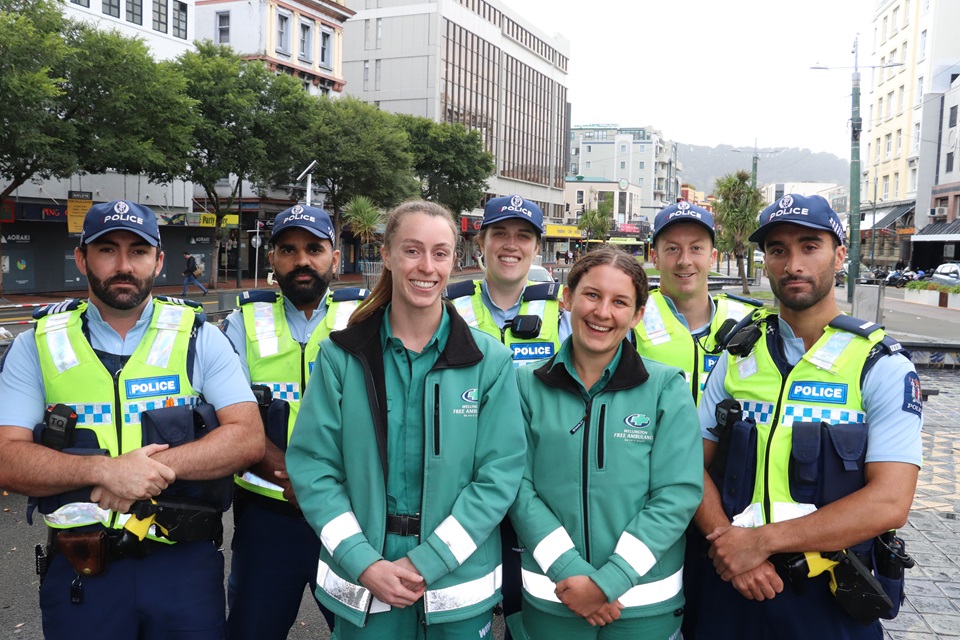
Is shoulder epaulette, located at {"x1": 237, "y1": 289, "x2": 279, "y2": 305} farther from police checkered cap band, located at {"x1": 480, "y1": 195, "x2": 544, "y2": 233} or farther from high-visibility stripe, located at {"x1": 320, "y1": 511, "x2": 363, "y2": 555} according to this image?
high-visibility stripe, located at {"x1": 320, "y1": 511, "x2": 363, "y2": 555}

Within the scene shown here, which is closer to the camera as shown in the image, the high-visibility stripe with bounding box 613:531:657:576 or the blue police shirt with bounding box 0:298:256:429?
the high-visibility stripe with bounding box 613:531:657:576

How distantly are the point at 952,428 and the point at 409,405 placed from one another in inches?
380

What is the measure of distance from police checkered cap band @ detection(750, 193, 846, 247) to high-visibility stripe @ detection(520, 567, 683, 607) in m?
1.39

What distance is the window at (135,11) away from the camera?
107 feet

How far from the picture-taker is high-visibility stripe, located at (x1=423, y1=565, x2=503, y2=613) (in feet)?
8.28

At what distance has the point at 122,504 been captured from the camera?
2.76 m

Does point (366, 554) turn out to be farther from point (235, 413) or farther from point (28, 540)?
point (28, 540)

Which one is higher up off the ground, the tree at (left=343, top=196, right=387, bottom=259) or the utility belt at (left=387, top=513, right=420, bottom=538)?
the tree at (left=343, top=196, right=387, bottom=259)

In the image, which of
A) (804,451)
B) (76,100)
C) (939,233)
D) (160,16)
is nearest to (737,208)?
(939,233)

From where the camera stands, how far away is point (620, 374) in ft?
9.11

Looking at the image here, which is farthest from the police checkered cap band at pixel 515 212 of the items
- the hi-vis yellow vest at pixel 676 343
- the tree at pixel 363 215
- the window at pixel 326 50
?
the window at pixel 326 50

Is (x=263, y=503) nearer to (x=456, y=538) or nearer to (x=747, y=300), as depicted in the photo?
(x=456, y=538)

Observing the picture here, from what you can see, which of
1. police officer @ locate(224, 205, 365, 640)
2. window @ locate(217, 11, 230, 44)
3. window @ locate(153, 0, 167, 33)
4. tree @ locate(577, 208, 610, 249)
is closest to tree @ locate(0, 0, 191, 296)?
window @ locate(153, 0, 167, 33)

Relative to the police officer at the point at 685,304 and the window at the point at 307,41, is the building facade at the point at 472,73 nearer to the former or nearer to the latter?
the window at the point at 307,41
